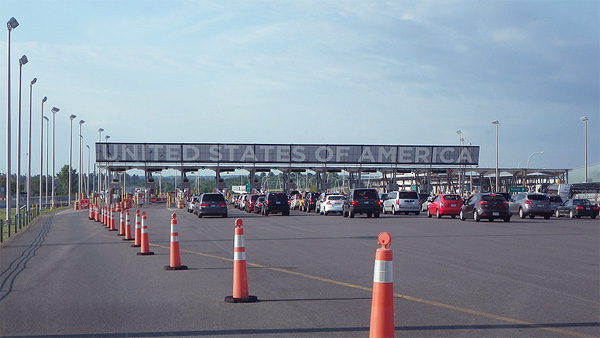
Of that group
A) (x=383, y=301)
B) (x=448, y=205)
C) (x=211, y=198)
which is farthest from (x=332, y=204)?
(x=383, y=301)

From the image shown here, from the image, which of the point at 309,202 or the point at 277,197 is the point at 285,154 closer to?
the point at 309,202

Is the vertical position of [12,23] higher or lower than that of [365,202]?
higher

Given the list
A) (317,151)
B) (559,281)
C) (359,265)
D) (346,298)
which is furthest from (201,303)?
(317,151)

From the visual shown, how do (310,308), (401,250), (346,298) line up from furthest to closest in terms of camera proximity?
1. (401,250)
2. (346,298)
3. (310,308)

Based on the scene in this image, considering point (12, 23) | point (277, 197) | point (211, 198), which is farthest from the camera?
point (277, 197)

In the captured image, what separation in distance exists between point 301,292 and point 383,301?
4.31m

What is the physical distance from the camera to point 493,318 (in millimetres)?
8539

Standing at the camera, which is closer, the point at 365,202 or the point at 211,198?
the point at 365,202

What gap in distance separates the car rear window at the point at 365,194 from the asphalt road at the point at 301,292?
21434 mm

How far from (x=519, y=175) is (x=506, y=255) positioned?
82.3 m

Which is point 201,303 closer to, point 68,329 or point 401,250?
point 68,329

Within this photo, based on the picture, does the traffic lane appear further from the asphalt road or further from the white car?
the white car

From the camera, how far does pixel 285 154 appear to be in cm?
7188

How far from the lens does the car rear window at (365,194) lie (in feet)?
134
